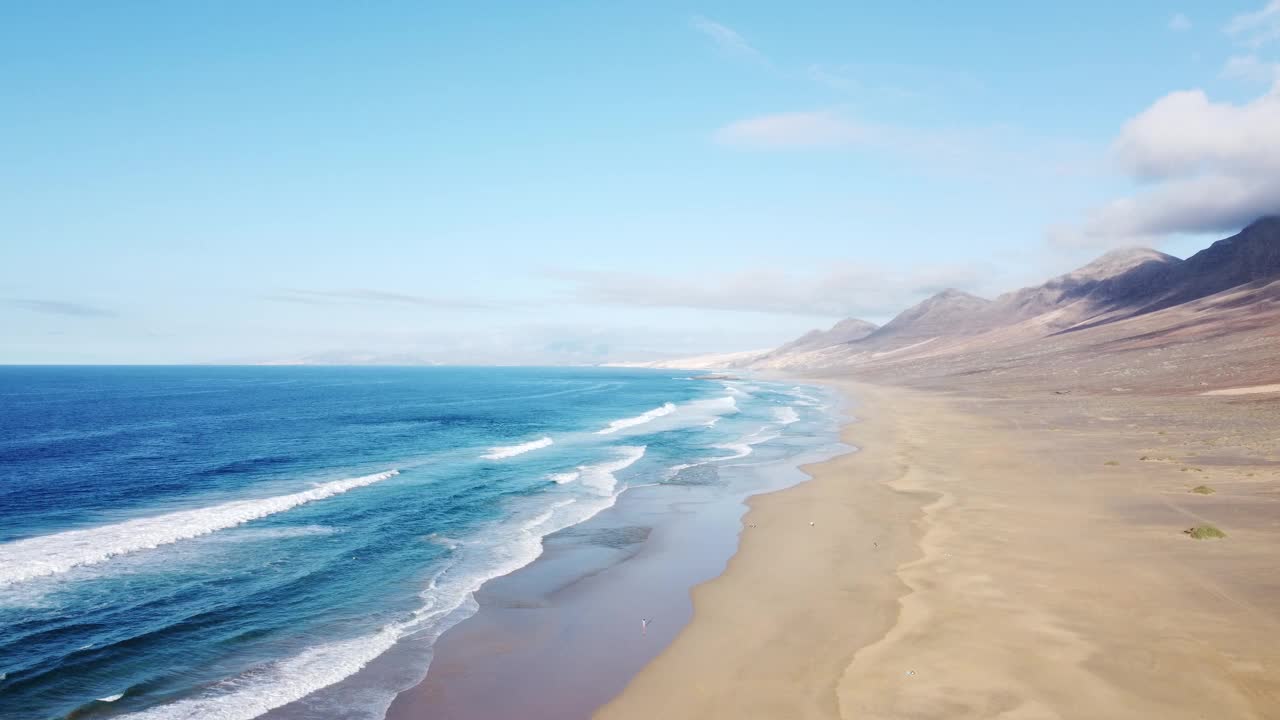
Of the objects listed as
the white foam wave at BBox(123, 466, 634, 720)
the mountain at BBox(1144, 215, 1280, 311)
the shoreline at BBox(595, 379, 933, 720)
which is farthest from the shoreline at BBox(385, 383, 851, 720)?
the mountain at BBox(1144, 215, 1280, 311)

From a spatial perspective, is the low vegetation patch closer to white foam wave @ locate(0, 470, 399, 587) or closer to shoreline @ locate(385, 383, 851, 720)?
shoreline @ locate(385, 383, 851, 720)

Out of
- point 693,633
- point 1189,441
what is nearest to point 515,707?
point 693,633

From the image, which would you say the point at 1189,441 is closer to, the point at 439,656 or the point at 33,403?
the point at 439,656

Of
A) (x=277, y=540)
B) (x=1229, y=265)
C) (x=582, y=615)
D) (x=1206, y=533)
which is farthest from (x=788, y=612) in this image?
(x=1229, y=265)

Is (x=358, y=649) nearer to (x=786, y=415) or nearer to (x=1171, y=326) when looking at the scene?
(x=786, y=415)

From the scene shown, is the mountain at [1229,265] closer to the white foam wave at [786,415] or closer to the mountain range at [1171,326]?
the mountain range at [1171,326]

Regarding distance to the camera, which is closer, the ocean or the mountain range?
the ocean
